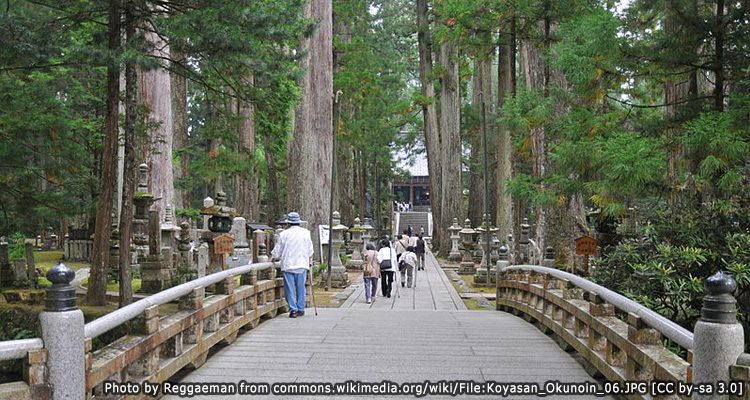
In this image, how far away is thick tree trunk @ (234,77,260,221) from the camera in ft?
79.3

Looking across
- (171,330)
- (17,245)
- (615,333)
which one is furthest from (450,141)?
(171,330)

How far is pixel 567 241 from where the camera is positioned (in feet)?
43.9

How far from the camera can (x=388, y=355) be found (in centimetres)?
627

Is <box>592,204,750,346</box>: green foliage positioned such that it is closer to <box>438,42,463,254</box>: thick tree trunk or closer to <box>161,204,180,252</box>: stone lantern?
<box>161,204,180,252</box>: stone lantern

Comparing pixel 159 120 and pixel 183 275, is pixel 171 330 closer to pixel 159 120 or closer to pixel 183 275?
pixel 183 275

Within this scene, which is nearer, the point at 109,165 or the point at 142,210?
the point at 109,165

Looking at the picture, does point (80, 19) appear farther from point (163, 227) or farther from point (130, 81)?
point (163, 227)

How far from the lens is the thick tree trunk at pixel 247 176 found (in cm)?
2417

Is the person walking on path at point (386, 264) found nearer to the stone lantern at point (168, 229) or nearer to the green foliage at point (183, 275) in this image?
the green foliage at point (183, 275)

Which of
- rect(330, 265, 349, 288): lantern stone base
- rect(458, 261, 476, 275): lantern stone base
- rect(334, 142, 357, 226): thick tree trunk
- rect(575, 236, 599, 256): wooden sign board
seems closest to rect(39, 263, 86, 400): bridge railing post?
rect(575, 236, 599, 256): wooden sign board

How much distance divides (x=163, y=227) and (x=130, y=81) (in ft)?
29.7

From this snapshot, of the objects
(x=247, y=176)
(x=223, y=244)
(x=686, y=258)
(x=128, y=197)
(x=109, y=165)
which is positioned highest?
(x=247, y=176)

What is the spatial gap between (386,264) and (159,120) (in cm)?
633

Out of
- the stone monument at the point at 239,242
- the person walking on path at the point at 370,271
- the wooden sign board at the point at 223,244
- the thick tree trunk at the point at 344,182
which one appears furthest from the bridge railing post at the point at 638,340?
the thick tree trunk at the point at 344,182
